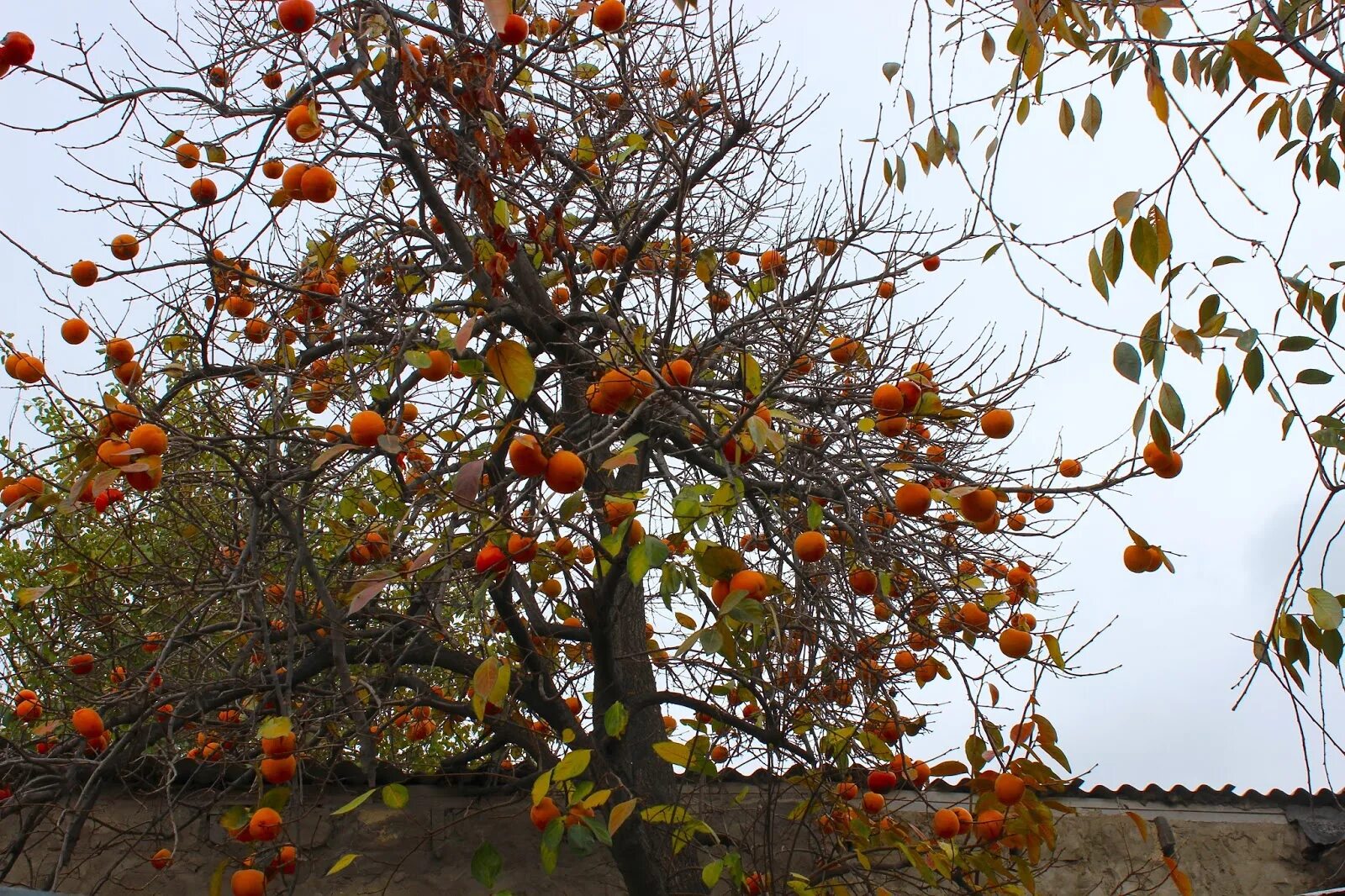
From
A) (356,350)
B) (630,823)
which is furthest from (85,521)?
(630,823)

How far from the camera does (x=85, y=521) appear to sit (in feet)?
18.3

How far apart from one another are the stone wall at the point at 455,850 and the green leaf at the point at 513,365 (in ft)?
6.45

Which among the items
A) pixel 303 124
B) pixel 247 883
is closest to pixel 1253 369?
pixel 303 124

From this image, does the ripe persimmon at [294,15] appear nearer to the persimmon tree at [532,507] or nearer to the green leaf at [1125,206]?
the persimmon tree at [532,507]

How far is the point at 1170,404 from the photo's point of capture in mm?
1647

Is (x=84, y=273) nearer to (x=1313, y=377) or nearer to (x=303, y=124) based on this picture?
(x=303, y=124)

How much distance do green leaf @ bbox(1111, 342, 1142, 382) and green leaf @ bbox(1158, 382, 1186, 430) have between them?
0.17ft

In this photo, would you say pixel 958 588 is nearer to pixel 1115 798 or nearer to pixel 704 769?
pixel 704 769

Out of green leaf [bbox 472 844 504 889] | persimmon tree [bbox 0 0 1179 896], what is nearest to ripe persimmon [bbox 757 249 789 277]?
persimmon tree [bbox 0 0 1179 896]

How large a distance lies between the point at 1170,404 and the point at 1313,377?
0.38m

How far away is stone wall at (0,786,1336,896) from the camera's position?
11.7 feet

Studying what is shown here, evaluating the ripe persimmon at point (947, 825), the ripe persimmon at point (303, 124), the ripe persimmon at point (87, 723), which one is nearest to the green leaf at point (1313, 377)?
the ripe persimmon at point (947, 825)

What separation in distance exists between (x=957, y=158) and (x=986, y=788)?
5.43 ft

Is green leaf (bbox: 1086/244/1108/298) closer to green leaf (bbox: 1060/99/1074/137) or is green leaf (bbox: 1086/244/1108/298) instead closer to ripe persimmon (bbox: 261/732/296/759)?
green leaf (bbox: 1060/99/1074/137)
